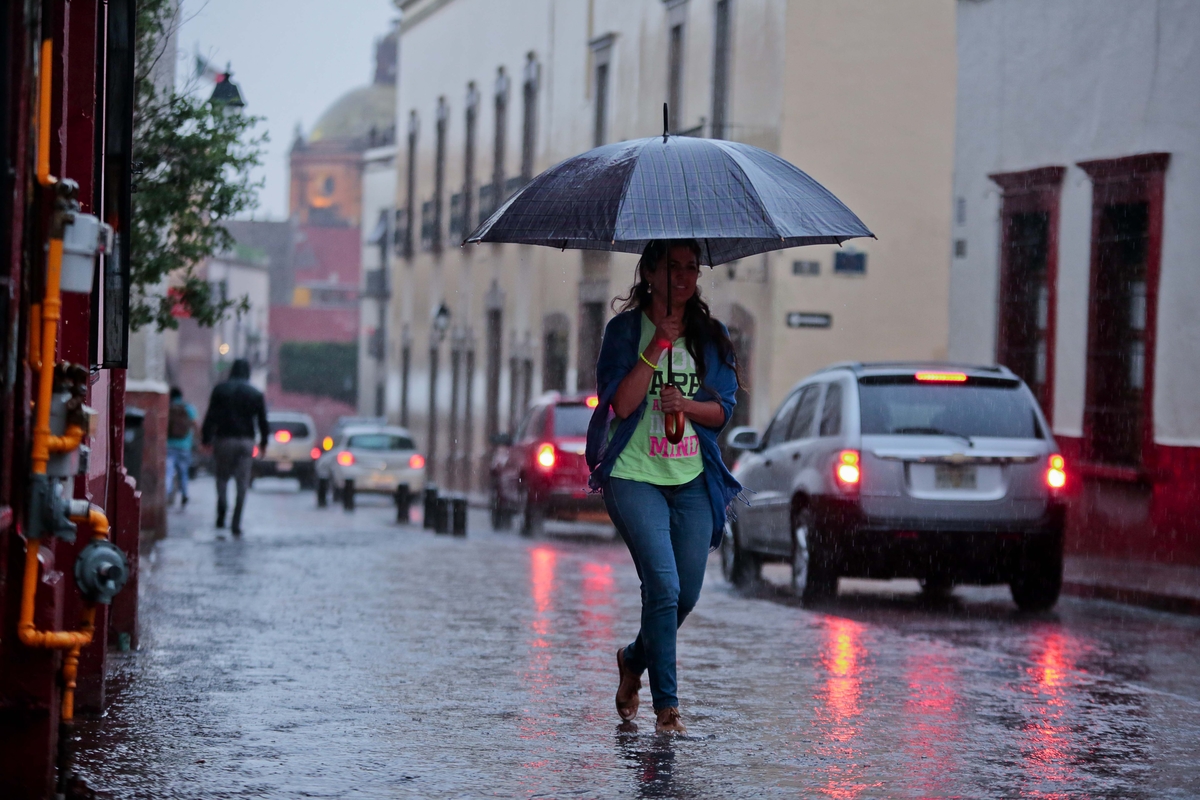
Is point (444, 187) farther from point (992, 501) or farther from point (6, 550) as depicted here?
point (6, 550)

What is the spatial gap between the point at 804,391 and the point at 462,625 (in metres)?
4.18

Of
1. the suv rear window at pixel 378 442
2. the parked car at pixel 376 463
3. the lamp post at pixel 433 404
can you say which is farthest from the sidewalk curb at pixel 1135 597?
the lamp post at pixel 433 404

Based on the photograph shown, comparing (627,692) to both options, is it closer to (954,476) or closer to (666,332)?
(666,332)

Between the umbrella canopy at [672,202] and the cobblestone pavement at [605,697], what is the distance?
1.81 metres

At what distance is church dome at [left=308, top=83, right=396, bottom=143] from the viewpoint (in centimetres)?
11731

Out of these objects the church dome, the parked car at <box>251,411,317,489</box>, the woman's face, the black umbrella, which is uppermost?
the church dome

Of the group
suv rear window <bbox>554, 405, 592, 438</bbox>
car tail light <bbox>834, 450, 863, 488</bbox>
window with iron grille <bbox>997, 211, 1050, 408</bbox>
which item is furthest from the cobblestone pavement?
suv rear window <bbox>554, 405, 592, 438</bbox>

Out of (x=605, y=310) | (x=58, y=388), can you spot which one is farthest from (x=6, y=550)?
(x=605, y=310)

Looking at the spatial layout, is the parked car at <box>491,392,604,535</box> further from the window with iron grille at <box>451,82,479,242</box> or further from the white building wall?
the window with iron grille at <box>451,82,479,242</box>

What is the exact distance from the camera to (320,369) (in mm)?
89250

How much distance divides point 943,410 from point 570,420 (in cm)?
1020

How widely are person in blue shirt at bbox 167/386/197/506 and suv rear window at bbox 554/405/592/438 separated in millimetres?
5737

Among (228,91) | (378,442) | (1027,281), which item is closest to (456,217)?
(378,442)

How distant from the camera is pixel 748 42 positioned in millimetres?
27156
